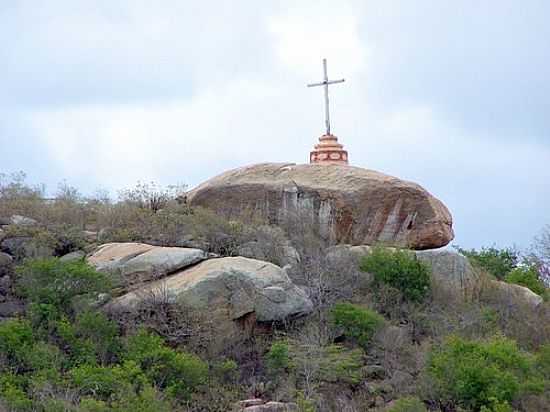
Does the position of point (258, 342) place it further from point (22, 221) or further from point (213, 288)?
point (22, 221)

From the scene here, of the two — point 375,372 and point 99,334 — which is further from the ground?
point 99,334

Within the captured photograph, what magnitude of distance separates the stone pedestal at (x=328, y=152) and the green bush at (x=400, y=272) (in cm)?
488

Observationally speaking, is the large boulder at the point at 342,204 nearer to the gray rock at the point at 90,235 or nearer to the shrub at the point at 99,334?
the gray rock at the point at 90,235

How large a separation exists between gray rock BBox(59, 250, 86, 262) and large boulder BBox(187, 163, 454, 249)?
342 centimetres

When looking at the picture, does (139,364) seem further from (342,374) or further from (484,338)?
(484,338)

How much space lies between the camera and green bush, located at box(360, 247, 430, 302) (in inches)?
797

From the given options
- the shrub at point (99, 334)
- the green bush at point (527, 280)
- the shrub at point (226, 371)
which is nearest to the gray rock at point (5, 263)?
the shrub at point (99, 334)

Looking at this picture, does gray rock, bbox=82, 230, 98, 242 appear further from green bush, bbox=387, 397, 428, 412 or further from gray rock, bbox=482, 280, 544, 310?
gray rock, bbox=482, 280, 544, 310

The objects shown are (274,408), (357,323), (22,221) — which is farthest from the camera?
(22,221)

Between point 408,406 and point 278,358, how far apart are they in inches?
88.0

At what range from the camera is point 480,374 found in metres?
17.0

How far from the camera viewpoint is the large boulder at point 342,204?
72.0 feet

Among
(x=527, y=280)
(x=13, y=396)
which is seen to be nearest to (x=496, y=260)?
(x=527, y=280)

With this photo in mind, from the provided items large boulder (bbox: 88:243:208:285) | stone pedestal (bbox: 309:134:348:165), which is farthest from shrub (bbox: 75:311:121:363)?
stone pedestal (bbox: 309:134:348:165)
